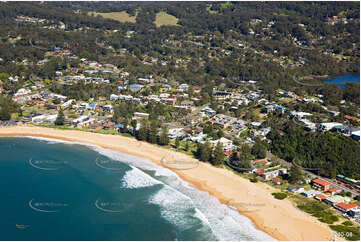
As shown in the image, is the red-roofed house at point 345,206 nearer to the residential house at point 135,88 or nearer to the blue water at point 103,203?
the blue water at point 103,203

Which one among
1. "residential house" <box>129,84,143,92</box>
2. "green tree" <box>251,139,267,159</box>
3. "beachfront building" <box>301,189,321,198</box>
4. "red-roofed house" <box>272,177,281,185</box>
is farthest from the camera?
"residential house" <box>129,84,143,92</box>

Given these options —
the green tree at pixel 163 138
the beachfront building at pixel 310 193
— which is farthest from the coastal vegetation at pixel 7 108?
the beachfront building at pixel 310 193

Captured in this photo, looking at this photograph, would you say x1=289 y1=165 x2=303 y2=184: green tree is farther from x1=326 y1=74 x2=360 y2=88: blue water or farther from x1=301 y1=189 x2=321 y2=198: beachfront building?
x1=326 y1=74 x2=360 y2=88: blue water

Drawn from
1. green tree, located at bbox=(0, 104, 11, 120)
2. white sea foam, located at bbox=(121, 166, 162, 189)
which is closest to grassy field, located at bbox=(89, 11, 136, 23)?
green tree, located at bbox=(0, 104, 11, 120)

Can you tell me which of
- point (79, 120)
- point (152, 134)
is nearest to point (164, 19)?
point (79, 120)

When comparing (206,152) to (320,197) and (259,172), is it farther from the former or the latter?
(320,197)

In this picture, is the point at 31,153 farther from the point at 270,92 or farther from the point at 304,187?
the point at 270,92
